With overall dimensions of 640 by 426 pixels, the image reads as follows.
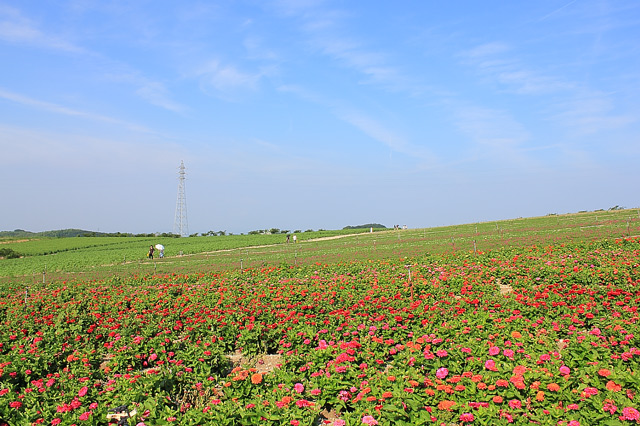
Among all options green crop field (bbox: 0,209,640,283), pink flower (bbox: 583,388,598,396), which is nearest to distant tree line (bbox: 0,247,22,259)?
green crop field (bbox: 0,209,640,283)

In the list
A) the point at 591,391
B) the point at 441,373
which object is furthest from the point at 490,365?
the point at 591,391

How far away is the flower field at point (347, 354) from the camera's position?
5367 mm

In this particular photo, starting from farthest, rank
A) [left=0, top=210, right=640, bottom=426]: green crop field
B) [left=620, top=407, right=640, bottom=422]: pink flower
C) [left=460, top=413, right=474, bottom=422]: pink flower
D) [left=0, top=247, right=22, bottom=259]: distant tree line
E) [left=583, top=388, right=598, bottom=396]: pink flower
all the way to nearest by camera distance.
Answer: [left=0, top=247, right=22, bottom=259]: distant tree line → [left=0, top=210, right=640, bottom=426]: green crop field → [left=583, top=388, right=598, bottom=396]: pink flower → [left=460, top=413, right=474, bottom=422]: pink flower → [left=620, top=407, right=640, bottom=422]: pink flower

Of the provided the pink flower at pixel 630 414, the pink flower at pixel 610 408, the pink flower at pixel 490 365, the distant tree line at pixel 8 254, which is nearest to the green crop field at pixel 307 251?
the distant tree line at pixel 8 254

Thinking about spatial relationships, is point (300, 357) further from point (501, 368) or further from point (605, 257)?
point (605, 257)

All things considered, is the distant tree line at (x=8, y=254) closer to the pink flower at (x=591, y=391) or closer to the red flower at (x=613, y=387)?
the pink flower at (x=591, y=391)

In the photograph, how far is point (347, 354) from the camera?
696cm

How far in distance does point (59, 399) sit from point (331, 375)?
407cm

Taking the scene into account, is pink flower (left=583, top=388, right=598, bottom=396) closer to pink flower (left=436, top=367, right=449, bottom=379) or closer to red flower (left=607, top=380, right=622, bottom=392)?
red flower (left=607, top=380, right=622, bottom=392)

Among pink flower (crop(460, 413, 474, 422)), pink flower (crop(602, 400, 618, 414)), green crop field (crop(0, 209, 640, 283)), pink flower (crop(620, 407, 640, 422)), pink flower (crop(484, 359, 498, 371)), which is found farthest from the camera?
green crop field (crop(0, 209, 640, 283))

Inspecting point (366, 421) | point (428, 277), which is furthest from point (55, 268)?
point (366, 421)

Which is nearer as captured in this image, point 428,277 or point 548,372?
point 548,372

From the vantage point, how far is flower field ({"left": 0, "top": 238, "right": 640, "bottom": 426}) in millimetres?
5367

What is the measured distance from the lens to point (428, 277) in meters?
14.7
